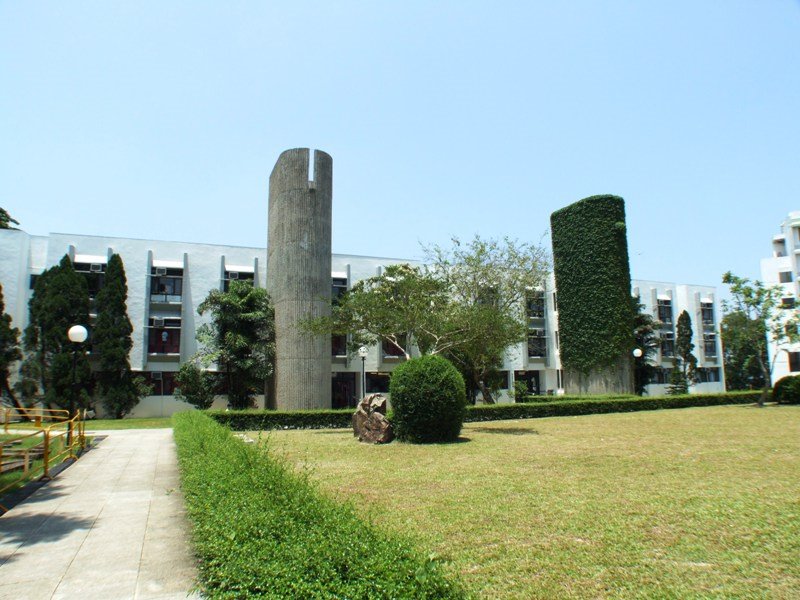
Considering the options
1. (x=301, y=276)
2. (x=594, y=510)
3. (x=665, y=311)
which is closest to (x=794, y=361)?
(x=665, y=311)

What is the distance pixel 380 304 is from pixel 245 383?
436 inches

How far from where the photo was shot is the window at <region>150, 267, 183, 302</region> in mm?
28188

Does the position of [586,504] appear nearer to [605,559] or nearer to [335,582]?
[605,559]

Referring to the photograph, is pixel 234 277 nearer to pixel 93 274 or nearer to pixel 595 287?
pixel 93 274

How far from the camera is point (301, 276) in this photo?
23.2 metres

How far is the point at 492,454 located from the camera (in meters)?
10.7

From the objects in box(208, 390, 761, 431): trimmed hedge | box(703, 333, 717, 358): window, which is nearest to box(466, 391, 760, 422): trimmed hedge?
box(208, 390, 761, 431): trimmed hedge

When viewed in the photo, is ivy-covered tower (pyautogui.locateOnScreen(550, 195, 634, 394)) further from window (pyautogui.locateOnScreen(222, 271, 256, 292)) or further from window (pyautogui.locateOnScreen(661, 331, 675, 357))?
window (pyautogui.locateOnScreen(222, 271, 256, 292))

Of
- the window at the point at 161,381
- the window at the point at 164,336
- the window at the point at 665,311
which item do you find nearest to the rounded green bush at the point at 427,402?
the window at the point at 161,381

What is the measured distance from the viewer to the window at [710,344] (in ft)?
146

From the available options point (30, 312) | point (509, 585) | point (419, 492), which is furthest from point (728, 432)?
point (30, 312)

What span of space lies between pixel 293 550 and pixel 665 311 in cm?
4639

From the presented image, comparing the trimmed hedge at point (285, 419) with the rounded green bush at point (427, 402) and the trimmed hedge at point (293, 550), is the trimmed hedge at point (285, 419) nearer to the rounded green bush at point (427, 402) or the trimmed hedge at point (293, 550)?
the rounded green bush at point (427, 402)

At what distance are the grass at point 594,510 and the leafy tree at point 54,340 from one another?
16.6 m
